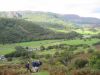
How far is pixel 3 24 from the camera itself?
196m

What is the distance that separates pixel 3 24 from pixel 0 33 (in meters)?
24.3

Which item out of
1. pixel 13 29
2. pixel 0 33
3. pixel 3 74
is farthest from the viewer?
pixel 13 29

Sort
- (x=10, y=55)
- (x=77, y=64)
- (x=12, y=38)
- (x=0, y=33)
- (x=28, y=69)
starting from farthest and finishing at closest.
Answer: (x=0, y=33)
(x=12, y=38)
(x=10, y=55)
(x=77, y=64)
(x=28, y=69)

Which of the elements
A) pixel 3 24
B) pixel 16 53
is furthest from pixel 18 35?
pixel 16 53

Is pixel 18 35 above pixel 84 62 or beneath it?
beneath

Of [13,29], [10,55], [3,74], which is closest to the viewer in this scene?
[3,74]

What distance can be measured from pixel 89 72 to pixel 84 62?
789 centimetres

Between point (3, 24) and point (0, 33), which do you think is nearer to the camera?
point (0, 33)

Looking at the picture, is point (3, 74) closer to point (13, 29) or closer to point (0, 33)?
point (0, 33)

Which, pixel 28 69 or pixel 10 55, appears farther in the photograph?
pixel 10 55

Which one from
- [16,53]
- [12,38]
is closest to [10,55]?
[16,53]

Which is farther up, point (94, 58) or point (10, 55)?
point (94, 58)

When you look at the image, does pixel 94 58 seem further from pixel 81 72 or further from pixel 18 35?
pixel 18 35

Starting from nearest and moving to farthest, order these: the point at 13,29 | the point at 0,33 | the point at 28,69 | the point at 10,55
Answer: the point at 28,69, the point at 10,55, the point at 0,33, the point at 13,29
